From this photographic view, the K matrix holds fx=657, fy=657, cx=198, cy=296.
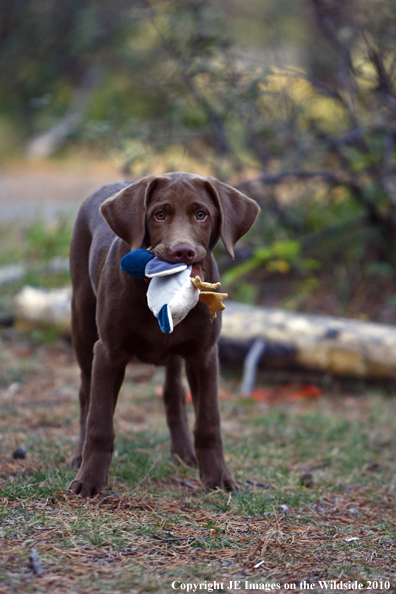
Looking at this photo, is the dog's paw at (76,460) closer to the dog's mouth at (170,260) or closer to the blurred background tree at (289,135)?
the dog's mouth at (170,260)

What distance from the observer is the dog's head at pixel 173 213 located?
3.18m

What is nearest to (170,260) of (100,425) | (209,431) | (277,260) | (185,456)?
(100,425)

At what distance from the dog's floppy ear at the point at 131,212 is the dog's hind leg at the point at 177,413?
1.20 m

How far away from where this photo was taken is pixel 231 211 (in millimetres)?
3381

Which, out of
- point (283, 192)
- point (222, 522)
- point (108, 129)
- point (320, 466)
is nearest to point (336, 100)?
point (283, 192)

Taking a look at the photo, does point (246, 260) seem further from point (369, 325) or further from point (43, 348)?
point (43, 348)

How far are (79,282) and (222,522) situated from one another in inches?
68.0

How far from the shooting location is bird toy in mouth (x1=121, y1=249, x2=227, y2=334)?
289 centimetres

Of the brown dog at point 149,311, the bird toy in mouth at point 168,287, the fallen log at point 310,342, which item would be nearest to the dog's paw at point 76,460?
the brown dog at point 149,311

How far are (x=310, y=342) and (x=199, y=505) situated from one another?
A: 3280 mm

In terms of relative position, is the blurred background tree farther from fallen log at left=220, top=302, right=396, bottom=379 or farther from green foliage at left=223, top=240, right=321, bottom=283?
fallen log at left=220, top=302, right=396, bottom=379

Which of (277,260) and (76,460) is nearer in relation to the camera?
(76,460)

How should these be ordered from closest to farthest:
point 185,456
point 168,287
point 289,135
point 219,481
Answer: point 168,287 < point 219,481 < point 185,456 < point 289,135

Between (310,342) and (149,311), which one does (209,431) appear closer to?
(149,311)
